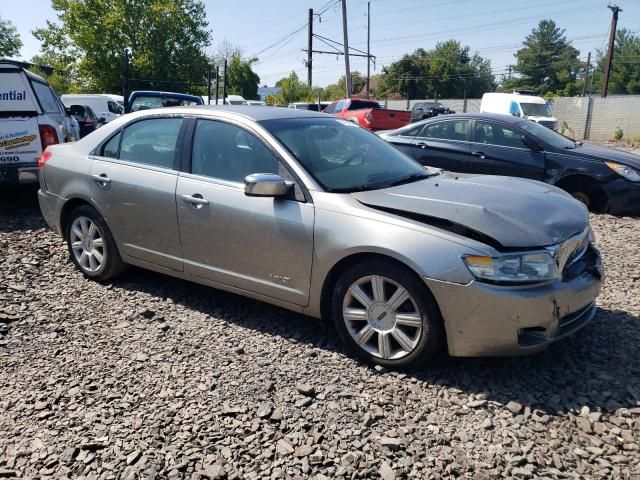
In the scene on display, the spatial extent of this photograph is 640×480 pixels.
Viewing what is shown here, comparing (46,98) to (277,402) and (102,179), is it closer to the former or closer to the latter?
(102,179)

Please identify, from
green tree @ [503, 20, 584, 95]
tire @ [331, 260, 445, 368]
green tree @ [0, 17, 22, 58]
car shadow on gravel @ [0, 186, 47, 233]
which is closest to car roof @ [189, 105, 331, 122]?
tire @ [331, 260, 445, 368]

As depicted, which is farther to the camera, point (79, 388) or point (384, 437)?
point (79, 388)

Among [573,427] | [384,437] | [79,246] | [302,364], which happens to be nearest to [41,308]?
[79,246]

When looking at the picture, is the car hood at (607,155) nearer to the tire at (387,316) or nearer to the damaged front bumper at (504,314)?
the damaged front bumper at (504,314)

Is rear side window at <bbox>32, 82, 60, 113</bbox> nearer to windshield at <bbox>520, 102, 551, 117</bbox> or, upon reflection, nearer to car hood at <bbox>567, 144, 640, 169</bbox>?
car hood at <bbox>567, 144, 640, 169</bbox>

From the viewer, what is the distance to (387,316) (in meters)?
3.33

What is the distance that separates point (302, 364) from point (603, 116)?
30.2m

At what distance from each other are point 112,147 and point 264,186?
195 cm

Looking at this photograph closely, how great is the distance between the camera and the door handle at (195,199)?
399 centimetres

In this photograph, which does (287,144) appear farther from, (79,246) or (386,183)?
(79,246)

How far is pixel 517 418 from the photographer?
9.61 feet

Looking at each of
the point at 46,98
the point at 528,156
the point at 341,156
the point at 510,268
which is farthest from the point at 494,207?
the point at 46,98

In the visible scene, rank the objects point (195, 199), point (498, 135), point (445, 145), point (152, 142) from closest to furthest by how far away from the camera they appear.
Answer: point (195, 199) → point (152, 142) → point (498, 135) → point (445, 145)

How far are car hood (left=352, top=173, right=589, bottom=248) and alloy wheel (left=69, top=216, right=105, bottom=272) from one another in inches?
99.5
